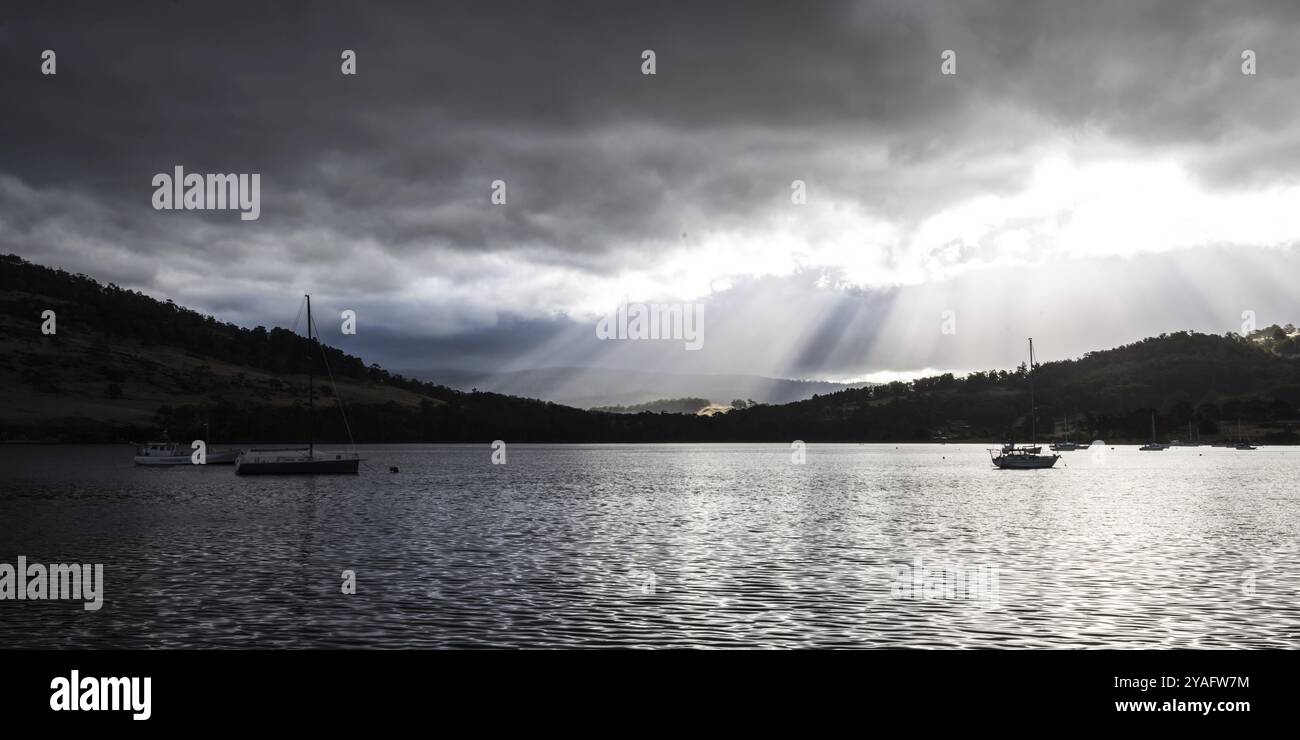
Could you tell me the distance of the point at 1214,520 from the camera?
71938 mm

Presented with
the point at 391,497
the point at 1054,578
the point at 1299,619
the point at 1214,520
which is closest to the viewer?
the point at 1299,619

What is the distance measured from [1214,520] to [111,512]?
282ft

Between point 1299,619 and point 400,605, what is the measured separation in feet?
95.5

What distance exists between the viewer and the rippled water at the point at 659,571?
Answer: 28.5 meters

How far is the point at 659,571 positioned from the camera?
138 ft

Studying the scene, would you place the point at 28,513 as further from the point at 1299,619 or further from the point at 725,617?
the point at 1299,619

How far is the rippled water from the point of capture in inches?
1123

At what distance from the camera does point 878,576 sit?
41.0 m
